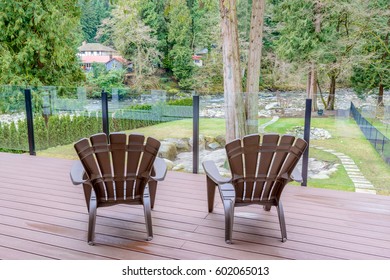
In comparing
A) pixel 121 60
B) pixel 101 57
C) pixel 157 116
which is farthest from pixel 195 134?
pixel 101 57

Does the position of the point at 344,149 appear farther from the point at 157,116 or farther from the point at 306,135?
the point at 157,116

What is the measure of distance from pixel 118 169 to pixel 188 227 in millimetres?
725

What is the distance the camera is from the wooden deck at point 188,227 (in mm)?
2408

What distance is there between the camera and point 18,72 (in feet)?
36.5

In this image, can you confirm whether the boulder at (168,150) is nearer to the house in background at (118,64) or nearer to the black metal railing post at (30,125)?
the black metal railing post at (30,125)

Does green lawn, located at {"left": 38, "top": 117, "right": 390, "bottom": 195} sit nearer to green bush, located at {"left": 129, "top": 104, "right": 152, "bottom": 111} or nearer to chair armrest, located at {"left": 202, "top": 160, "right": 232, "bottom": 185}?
green bush, located at {"left": 129, "top": 104, "right": 152, "bottom": 111}

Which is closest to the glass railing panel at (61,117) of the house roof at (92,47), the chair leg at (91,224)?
the chair leg at (91,224)

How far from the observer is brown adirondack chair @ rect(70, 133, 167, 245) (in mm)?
2578

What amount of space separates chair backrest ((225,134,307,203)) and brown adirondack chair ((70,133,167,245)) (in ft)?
2.02

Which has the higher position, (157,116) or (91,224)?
(157,116)

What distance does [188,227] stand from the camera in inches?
110

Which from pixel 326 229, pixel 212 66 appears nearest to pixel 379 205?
pixel 326 229

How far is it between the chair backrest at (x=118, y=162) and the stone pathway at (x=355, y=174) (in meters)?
2.33
